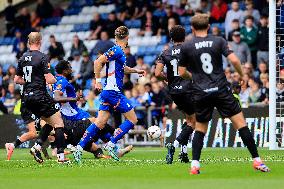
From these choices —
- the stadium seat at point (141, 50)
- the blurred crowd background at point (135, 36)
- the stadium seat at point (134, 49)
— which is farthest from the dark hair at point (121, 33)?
the stadium seat at point (134, 49)

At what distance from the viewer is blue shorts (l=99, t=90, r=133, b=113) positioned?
16.3 meters

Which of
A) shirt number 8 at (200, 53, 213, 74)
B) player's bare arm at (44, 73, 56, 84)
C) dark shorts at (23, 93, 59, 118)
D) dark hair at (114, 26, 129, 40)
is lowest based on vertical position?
dark shorts at (23, 93, 59, 118)

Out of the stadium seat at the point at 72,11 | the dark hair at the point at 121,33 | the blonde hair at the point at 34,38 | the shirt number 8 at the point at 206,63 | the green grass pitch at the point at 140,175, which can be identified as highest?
the stadium seat at the point at 72,11

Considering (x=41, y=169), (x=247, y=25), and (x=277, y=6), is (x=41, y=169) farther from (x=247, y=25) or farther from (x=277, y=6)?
(x=247, y=25)

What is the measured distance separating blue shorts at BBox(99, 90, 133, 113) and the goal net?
4.95 m

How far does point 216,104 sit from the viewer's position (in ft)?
41.9

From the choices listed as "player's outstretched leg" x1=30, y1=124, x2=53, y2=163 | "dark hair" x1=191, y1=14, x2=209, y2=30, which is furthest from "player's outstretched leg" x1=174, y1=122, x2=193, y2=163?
"dark hair" x1=191, y1=14, x2=209, y2=30

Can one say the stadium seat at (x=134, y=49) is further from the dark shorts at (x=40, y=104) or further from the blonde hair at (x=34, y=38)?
the blonde hair at (x=34, y=38)

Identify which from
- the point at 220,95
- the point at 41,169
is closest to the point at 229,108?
the point at 220,95

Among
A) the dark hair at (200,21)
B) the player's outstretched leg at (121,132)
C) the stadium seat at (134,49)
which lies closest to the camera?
the dark hair at (200,21)

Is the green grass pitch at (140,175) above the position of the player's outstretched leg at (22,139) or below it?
below

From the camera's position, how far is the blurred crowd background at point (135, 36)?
25.6 meters

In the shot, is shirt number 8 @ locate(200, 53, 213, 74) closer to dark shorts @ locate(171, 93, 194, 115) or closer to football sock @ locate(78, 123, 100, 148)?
dark shorts @ locate(171, 93, 194, 115)

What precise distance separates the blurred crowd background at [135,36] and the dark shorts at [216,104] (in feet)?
28.3
